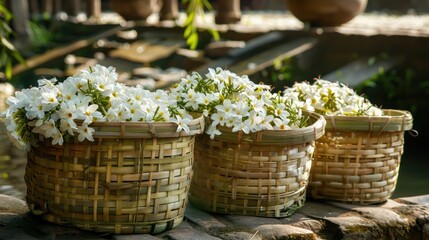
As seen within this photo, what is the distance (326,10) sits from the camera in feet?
25.9

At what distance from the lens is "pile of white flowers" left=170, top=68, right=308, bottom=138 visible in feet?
10.2

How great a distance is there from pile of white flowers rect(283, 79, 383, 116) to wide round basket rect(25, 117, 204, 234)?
2.66 feet

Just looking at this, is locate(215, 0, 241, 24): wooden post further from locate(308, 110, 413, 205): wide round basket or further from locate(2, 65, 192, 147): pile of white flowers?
locate(2, 65, 192, 147): pile of white flowers

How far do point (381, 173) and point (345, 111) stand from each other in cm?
35

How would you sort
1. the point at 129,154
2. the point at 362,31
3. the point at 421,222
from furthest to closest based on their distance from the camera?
the point at 362,31 < the point at 421,222 < the point at 129,154

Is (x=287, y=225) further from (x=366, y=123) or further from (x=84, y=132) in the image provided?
(x=84, y=132)

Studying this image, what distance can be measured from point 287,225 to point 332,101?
2.62 ft

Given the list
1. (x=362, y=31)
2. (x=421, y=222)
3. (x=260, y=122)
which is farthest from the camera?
(x=362, y=31)

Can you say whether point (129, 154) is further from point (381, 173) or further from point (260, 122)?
point (381, 173)

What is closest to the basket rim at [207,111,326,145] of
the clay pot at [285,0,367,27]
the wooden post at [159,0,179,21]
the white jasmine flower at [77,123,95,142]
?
the white jasmine flower at [77,123,95,142]

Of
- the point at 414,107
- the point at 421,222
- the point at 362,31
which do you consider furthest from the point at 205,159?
the point at 362,31

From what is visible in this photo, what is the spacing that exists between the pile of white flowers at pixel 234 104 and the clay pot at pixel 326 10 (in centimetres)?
469

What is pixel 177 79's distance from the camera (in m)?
8.10

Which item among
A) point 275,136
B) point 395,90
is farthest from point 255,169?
point 395,90
